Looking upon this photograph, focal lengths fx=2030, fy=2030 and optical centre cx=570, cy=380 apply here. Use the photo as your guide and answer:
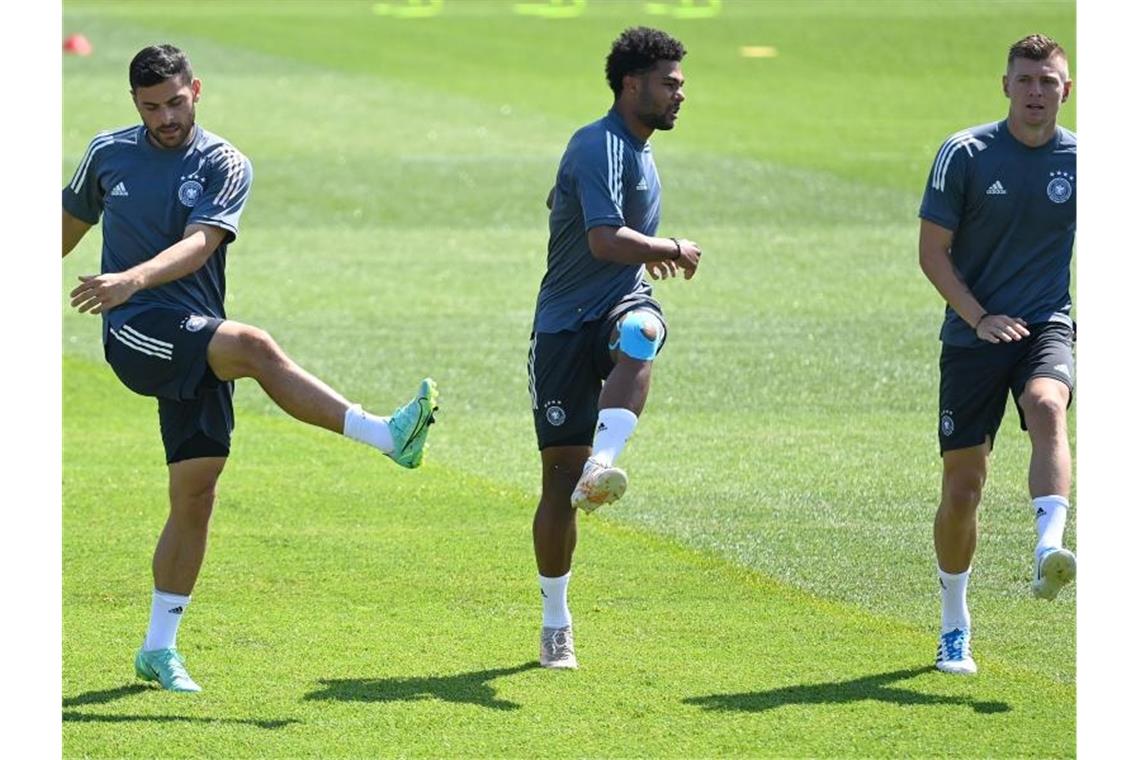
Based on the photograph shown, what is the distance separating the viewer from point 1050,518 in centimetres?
786

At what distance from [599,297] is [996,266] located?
1668 mm

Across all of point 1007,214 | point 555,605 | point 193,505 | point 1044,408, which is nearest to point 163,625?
point 193,505

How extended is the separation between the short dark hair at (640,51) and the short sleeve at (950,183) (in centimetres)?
118

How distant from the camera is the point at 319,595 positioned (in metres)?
9.87

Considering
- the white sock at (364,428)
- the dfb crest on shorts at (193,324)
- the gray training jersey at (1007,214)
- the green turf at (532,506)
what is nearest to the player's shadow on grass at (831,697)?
the green turf at (532,506)

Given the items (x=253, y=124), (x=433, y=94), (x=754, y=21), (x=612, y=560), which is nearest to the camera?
(x=612, y=560)

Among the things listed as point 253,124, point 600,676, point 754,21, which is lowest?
point 600,676

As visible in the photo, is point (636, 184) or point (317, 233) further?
point (317, 233)

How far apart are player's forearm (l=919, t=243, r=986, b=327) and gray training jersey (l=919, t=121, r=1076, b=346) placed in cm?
13

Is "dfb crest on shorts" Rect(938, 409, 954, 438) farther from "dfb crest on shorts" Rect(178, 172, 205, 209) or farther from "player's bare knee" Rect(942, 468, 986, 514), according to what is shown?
"dfb crest on shorts" Rect(178, 172, 205, 209)

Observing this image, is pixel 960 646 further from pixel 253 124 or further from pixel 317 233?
pixel 253 124

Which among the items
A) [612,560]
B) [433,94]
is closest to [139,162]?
[612,560]

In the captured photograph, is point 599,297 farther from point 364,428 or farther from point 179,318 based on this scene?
point 179,318

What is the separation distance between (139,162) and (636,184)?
2029mm
